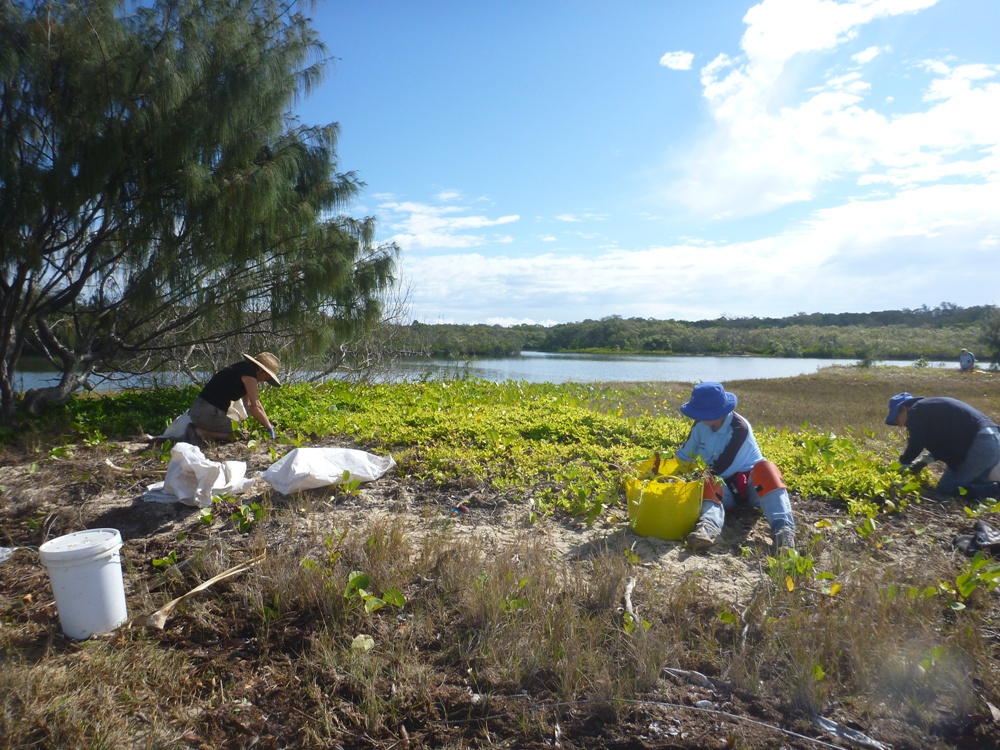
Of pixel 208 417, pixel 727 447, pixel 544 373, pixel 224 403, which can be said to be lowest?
pixel 544 373

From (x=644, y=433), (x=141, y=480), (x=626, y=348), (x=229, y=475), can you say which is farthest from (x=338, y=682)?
(x=626, y=348)

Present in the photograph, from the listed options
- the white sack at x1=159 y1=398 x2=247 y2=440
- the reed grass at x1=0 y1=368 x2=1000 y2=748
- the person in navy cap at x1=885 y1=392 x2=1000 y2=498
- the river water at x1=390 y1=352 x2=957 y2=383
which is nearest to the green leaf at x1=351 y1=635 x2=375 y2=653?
the reed grass at x1=0 y1=368 x2=1000 y2=748

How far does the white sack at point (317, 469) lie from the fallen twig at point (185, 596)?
3.37 feet

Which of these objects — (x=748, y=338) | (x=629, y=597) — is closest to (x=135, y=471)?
(x=629, y=597)

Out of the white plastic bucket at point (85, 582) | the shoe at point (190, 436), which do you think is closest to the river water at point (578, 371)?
the shoe at point (190, 436)

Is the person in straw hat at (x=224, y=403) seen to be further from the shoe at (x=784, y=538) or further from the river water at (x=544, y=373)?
the shoe at (x=784, y=538)

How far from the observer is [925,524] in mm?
4555

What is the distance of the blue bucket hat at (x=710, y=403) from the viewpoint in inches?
176

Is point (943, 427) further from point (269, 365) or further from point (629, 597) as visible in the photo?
point (269, 365)

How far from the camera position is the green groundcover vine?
5.03 metres

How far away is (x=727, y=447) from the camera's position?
462 centimetres

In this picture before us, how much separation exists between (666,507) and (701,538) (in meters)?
0.28

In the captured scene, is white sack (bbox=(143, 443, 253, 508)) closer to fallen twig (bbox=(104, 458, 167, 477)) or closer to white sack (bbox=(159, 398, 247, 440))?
fallen twig (bbox=(104, 458, 167, 477))

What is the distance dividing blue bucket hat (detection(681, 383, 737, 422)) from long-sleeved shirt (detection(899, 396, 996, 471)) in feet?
6.70
